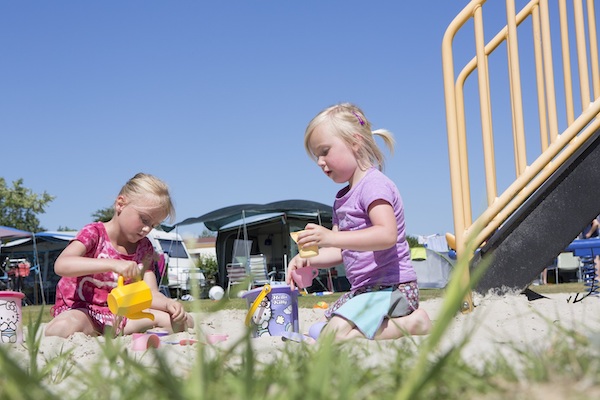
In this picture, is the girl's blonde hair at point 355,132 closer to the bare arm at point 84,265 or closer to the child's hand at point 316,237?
the child's hand at point 316,237

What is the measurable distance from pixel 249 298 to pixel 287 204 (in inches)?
446

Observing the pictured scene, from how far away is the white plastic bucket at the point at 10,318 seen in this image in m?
2.77

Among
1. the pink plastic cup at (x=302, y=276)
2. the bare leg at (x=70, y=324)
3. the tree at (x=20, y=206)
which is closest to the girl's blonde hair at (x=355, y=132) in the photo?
the pink plastic cup at (x=302, y=276)

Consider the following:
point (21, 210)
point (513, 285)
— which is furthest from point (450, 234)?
point (21, 210)

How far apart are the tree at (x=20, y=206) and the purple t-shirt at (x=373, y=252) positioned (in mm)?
30899

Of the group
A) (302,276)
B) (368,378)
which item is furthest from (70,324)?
(368,378)

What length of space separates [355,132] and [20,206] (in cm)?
3134

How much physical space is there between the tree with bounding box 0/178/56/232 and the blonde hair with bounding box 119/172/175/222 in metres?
29.9

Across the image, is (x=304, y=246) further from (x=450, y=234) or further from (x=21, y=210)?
(x=21, y=210)

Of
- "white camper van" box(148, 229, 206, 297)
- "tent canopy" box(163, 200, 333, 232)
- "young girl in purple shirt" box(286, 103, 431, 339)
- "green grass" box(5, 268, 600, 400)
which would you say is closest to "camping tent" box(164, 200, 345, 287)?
"tent canopy" box(163, 200, 333, 232)

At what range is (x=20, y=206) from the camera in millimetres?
30938

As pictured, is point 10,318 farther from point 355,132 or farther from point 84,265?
point 355,132

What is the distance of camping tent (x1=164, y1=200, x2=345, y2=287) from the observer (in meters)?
14.2

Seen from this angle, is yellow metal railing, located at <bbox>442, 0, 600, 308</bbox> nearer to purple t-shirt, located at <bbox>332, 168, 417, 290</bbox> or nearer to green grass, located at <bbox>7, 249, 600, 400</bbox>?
purple t-shirt, located at <bbox>332, 168, 417, 290</bbox>
